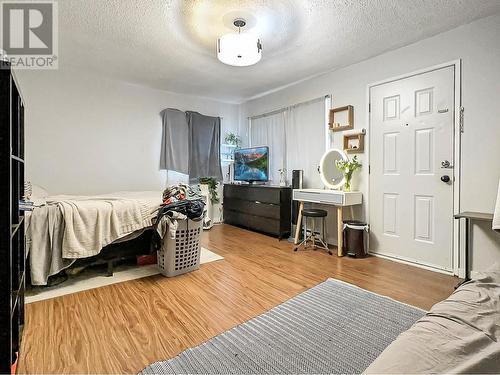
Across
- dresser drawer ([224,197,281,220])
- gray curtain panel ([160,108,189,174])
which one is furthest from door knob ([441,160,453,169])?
gray curtain panel ([160,108,189,174])

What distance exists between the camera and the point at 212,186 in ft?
16.9

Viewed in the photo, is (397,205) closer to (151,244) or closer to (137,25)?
(151,244)

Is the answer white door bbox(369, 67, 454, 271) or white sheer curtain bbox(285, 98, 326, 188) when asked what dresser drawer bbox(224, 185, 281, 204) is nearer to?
white sheer curtain bbox(285, 98, 326, 188)

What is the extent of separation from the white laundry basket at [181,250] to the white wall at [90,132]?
7.27 ft

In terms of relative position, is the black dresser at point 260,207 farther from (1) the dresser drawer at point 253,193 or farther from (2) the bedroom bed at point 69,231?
(2) the bedroom bed at point 69,231

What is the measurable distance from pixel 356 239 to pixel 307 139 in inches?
68.7

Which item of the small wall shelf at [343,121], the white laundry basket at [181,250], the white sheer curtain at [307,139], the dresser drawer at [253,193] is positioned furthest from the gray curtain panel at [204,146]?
the white laundry basket at [181,250]

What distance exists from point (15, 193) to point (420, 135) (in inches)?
138

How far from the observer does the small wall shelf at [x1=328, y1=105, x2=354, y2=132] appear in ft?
11.6

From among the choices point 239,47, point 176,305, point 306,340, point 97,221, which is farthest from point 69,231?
point 239,47

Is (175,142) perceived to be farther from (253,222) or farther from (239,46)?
(239,46)

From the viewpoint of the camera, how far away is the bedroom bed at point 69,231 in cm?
213

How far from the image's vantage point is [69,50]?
10.4ft

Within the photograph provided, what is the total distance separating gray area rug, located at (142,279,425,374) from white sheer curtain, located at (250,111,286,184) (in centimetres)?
289
